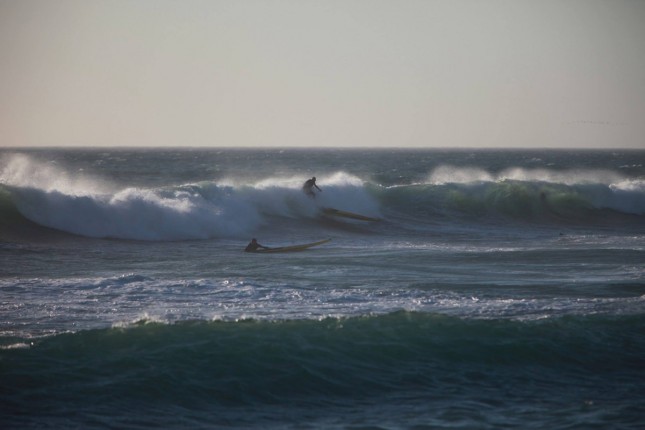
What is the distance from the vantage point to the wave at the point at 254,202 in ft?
89.8

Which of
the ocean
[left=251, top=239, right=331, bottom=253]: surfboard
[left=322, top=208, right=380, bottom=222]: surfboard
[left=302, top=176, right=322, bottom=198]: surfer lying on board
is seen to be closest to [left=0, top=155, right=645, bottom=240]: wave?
[left=302, top=176, right=322, bottom=198]: surfer lying on board

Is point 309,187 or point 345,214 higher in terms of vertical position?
point 309,187

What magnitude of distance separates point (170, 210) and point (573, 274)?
14.8 meters

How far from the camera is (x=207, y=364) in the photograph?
11367 mm

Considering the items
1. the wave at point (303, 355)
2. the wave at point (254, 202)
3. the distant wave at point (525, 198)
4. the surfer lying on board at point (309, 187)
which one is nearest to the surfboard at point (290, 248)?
the wave at point (254, 202)

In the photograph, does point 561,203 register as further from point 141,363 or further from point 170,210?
point 141,363

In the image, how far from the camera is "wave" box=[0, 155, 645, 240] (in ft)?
89.8

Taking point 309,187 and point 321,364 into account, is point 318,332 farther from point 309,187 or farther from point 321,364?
point 309,187

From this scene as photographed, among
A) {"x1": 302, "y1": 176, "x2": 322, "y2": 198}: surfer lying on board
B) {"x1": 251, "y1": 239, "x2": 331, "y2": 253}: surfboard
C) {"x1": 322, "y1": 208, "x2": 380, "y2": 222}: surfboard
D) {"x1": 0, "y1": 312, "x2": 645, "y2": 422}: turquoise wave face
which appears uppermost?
{"x1": 302, "y1": 176, "x2": 322, "y2": 198}: surfer lying on board

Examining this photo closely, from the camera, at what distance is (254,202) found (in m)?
32.0

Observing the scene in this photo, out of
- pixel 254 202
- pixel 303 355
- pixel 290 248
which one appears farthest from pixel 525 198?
pixel 303 355

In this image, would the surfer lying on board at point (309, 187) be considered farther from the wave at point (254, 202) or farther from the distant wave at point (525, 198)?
the distant wave at point (525, 198)

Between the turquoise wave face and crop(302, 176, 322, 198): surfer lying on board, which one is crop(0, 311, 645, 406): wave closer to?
the turquoise wave face

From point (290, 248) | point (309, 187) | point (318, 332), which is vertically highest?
point (309, 187)
